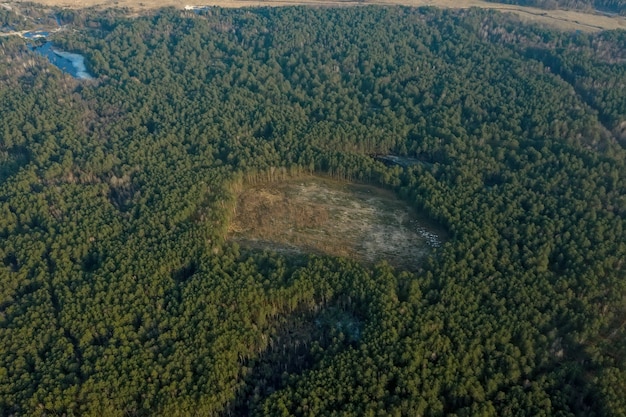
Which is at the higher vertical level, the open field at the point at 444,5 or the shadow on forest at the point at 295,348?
the open field at the point at 444,5

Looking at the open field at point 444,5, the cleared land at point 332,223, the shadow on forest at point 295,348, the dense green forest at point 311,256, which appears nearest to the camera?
the dense green forest at point 311,256

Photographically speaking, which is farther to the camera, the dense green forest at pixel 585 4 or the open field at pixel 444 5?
the dense green forest at pixel 585 4

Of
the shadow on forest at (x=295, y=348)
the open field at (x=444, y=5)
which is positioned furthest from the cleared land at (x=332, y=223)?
the open field at (x=444, y=5)

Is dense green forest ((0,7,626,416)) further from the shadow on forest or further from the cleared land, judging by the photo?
the cleared land

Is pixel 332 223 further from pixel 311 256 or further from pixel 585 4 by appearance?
pixel 585 4

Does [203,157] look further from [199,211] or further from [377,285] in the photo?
[377,285]

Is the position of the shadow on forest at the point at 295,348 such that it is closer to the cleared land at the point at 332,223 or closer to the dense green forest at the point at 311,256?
the dense green forest at the point at 311,256

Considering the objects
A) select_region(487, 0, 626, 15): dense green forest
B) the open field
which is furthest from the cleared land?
select_region(487, 0, 626, 15): dense green forest
